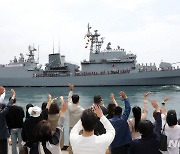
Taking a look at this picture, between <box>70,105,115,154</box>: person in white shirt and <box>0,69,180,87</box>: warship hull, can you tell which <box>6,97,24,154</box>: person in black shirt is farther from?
<box>0,69,180,87</box>: warship hull

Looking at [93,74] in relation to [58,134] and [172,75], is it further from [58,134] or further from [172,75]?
[58,134]

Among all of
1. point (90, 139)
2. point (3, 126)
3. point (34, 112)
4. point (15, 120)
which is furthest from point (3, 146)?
point (90, 139)

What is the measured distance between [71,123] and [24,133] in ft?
3.51

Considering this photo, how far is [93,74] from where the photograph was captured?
46344mm

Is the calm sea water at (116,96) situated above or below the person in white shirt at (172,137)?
below

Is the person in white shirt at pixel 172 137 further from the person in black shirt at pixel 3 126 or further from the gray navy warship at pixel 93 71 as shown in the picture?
the gray navy warship at pixel 93 71

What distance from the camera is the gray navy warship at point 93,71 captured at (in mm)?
44094

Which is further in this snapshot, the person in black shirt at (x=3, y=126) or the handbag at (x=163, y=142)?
the person in black shirt at (x=3, y=126)

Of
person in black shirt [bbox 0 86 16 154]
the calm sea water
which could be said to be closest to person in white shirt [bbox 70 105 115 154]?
person in black shirt [bbox 0 86 16 154]

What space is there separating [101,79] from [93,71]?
2.80 metres

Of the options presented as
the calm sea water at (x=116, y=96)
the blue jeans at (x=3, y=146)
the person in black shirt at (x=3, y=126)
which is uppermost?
the person in black shirt at (x=3, y=126)

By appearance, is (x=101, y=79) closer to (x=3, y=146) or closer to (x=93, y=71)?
(x=93, y=71)

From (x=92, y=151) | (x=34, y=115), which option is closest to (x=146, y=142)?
(x=92, y=151)

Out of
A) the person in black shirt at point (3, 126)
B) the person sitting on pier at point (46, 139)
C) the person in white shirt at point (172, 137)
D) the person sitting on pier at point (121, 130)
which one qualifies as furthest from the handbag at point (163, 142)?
the person in black shirt at point (3, 126)
